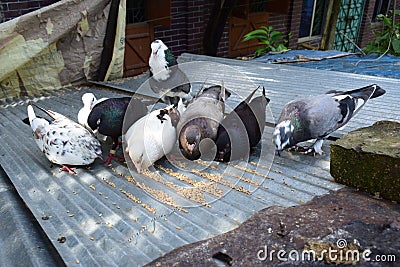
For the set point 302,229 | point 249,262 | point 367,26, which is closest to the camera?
point 249,262

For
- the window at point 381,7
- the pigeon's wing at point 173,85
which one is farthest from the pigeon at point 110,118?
the window at point 381,7

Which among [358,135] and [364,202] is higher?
[358,135]

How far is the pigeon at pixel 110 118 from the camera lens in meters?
2.64

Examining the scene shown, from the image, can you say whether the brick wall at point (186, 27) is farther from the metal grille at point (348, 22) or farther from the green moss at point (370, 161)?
the metal grille at point (348, 22)

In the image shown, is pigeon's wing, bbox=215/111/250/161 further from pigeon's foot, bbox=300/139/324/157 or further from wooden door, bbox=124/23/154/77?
wooden door, bbox=124/23/154/77

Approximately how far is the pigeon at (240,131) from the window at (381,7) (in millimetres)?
11287

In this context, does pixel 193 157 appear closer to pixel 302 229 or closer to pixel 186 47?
pixel 302 229

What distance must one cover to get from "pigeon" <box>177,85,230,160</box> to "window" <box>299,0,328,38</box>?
781 cm

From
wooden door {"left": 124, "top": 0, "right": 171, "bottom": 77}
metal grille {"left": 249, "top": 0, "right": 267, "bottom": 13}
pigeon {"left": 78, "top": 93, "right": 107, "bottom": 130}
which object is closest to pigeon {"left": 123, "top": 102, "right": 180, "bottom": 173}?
pigeon {"left": 78, "top": 93, "right": 107, "bottom": 130}

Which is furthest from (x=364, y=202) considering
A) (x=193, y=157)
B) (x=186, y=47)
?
(x=186, y=47)

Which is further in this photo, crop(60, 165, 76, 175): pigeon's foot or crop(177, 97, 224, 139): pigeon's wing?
crop(177, 97, 224, 139): pigeon's wing

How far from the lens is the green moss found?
1962mm

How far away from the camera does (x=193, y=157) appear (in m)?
A: 2.52

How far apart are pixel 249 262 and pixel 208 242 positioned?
243 mm
